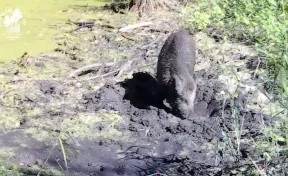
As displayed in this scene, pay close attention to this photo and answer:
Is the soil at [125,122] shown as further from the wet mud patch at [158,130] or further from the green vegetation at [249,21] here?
the green vegetation at [249,21]

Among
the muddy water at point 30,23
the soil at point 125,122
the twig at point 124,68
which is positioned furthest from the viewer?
the muddy water at point 30,23

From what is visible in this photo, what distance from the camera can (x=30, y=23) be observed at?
832 centimetres

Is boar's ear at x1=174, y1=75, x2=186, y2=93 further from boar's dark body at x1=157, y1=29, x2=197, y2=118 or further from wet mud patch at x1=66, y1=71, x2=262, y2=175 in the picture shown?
wet mud patch at x1=66, y1=71, x2=262, y2=175

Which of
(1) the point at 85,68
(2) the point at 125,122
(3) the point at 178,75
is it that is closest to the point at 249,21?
(1) the point at 85,68

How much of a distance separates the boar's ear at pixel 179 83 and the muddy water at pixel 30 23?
2571 millimetres

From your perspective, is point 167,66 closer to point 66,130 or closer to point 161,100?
point 161,100

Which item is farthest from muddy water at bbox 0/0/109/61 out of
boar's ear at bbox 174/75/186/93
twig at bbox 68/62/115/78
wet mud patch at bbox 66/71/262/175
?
boar's ear at bbox 174/75/186/93

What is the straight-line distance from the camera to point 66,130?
514 cm

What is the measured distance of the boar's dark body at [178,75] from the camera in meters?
5.21

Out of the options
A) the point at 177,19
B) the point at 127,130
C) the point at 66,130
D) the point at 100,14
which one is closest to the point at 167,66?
the point at 127,130

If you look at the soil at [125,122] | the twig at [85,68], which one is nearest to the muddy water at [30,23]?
the soil at [125,122]

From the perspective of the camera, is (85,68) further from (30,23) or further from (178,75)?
(30,23)

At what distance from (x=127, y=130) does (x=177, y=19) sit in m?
3.41

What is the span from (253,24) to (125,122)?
8.73ft
